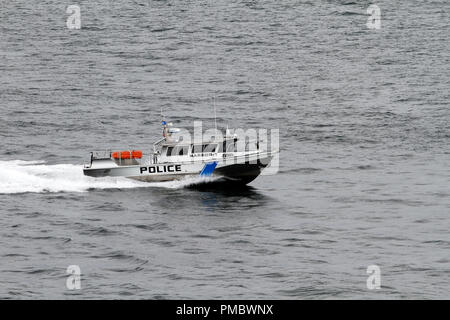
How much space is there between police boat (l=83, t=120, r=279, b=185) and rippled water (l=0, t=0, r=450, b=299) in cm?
89

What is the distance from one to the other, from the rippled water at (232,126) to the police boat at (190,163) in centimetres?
89

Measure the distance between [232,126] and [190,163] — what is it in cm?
2098

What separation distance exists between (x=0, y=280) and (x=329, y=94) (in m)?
57.2

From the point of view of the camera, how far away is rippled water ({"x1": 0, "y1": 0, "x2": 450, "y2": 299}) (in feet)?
141

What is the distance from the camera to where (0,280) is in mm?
40969

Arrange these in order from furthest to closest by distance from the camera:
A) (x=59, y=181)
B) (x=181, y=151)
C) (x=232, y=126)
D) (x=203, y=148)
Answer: (x=232, y=126)
(x=59, y=181)
(x=181, y=151)
(x=203, y=148)

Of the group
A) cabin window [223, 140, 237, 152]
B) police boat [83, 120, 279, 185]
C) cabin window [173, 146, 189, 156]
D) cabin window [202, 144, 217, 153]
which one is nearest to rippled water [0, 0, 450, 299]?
police boat [83, 120, 279, 185]

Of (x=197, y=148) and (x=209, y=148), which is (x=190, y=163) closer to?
(x=197, y=148)

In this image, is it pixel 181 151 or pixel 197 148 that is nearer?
pixel 197 148

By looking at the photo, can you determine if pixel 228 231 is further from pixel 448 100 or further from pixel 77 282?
pixel 448 100

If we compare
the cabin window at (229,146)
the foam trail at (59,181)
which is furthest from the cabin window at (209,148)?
the foam trail at (59,181)

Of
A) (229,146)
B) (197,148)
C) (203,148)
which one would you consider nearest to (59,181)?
(197,148)

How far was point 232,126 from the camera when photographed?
79.0m

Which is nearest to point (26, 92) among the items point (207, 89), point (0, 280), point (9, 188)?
point (207, 89)
